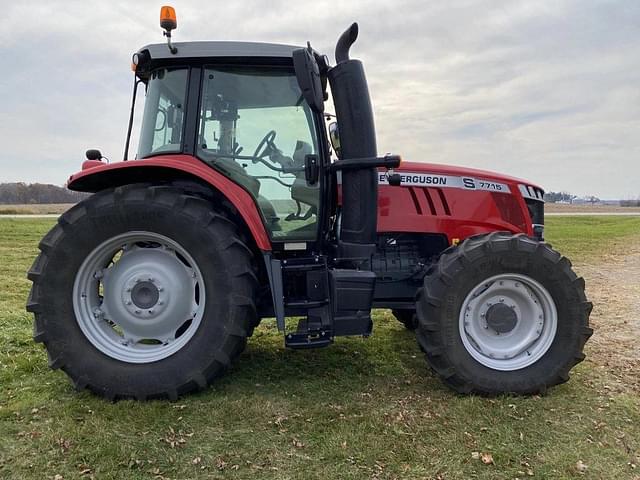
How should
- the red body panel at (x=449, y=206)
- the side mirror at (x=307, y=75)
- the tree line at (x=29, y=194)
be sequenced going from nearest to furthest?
1. the side mirror at (x=307, y=75)
2. the red body panel at (x=449, y=206)
3. the tree line at (x=29, y=194)

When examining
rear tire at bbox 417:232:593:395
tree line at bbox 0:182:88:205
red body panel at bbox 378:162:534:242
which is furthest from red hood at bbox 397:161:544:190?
tree line at bbox 0:182:88:205

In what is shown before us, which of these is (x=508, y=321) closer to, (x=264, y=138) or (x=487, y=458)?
(x=487, y=458)

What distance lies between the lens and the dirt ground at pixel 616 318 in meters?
4.14

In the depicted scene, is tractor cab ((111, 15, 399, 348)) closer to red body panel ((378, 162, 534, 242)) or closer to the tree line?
red body panel ((378, 162, 534, 242))

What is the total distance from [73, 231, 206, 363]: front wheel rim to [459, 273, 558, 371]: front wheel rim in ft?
6.48

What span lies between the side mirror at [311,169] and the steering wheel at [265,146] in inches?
10.6

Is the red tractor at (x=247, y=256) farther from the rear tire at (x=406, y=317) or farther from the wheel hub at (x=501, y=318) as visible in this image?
the rear tire at (x=406, y=317)

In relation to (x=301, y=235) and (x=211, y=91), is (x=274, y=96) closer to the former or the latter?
(x=211, y=91)

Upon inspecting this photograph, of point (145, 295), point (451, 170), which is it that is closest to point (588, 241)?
point (451, 170)

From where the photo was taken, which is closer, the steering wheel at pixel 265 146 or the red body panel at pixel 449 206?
the steering wheel at pixel 265 146

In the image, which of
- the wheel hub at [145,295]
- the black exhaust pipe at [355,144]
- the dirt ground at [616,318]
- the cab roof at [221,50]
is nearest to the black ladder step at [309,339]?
the black exhaust pipe at [355,144]

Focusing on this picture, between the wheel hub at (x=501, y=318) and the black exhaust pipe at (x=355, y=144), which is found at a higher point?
the black exhaust pipe at (x=355, y=144)

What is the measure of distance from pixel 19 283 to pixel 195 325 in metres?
5.46

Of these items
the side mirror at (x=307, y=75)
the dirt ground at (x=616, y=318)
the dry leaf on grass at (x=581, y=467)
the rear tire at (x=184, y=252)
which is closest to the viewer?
the dry leaf on grass at (x=581, y=467)
